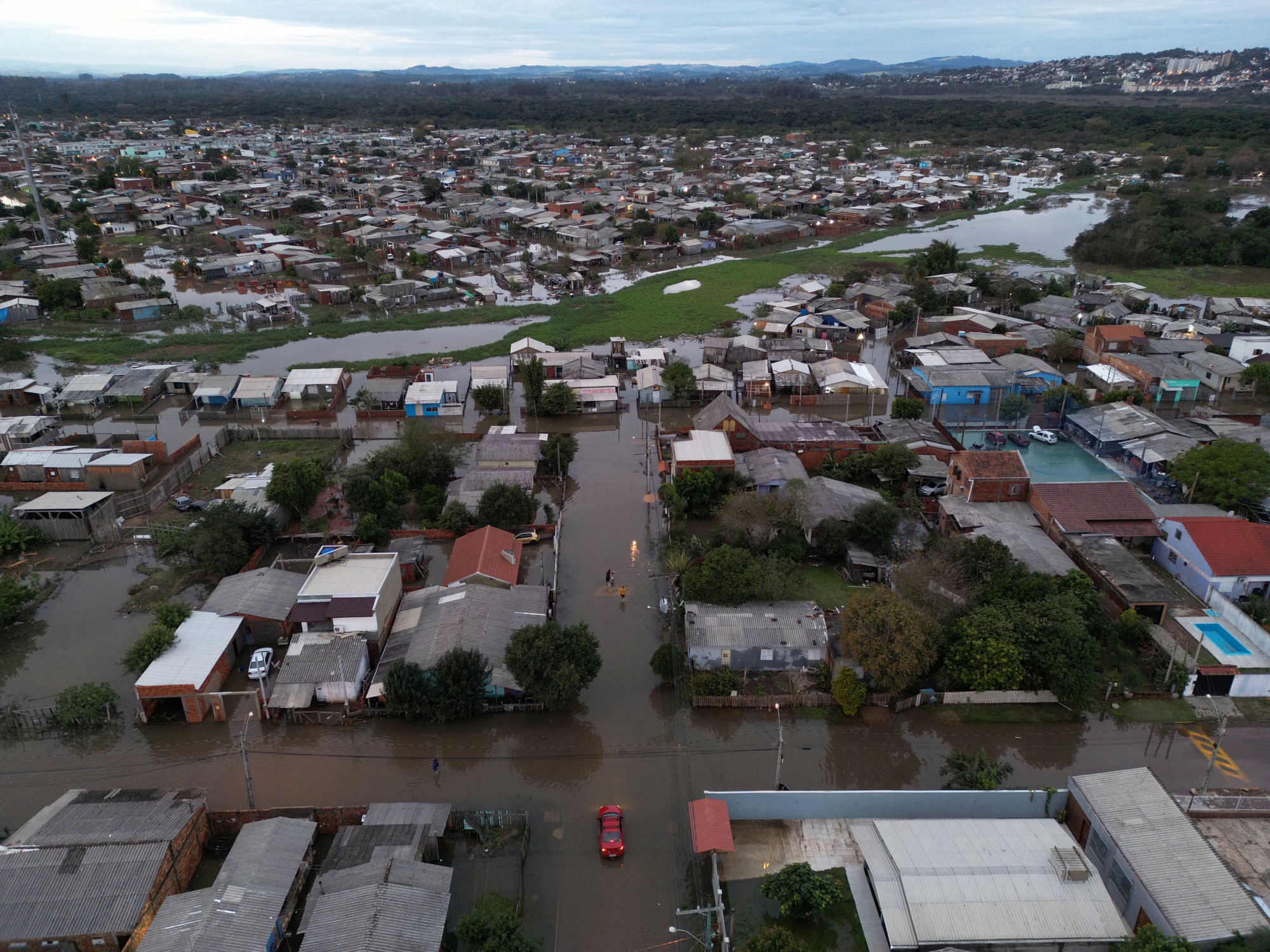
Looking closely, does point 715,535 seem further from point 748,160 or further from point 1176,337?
point 748,160

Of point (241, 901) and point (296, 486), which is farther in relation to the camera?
point (296, 486)

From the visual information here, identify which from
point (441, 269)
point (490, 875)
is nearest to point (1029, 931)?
point (490, 875)

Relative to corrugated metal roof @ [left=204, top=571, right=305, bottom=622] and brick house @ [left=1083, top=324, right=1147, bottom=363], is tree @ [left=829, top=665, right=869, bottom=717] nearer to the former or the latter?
corrugated metal roof @ [left=204, top=571, right=305, bottom=622]

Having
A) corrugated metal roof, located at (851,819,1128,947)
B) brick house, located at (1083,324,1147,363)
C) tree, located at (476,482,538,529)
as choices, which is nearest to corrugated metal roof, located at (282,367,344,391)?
tree, located at (476,482,538,529)

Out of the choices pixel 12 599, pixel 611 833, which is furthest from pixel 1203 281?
pixel 12 599

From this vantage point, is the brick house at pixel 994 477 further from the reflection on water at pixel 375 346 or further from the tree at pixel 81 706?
the reflection on water at pixel 375 346

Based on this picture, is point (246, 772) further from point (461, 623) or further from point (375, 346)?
point (375, 346)
